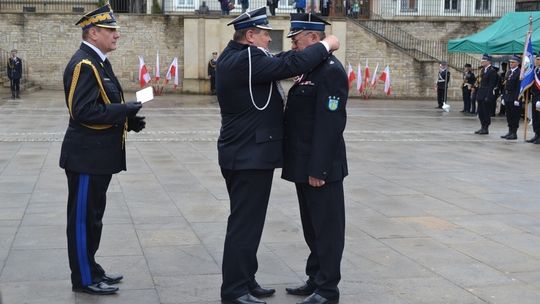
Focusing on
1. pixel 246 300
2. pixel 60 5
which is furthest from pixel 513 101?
pixel 60 5

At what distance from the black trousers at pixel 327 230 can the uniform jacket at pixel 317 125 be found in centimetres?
12

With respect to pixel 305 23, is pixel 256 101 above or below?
below

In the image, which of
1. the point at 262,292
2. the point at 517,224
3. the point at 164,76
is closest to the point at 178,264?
the point at 262,292

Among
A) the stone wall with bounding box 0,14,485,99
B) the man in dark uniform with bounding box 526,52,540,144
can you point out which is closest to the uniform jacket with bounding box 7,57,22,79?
the stone wall with bounding box 0,14,485,99

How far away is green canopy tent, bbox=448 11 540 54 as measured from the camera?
20922 mm

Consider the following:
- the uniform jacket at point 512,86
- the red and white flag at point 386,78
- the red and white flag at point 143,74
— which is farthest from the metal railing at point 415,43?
the uniform jacket at point 512,86

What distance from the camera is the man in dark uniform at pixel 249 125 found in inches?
194

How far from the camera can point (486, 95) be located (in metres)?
18.1

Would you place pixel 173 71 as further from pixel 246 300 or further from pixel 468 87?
pixel 246 300

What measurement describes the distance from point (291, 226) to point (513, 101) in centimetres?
1101

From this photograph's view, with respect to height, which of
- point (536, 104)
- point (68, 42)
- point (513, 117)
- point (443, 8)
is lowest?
point (513, 117)

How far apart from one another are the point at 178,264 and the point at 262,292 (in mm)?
1031

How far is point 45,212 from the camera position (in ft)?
26.3

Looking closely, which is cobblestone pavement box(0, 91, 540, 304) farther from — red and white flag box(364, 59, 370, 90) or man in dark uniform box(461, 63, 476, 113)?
red and white flag box(364, 59, 370, 90)
